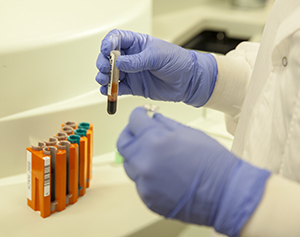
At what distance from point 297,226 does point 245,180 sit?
0.08m

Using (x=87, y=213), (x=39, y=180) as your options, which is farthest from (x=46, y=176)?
(x=87, y=213)

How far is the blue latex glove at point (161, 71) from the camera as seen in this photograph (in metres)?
0.83

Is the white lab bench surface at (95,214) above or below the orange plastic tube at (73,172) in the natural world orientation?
below

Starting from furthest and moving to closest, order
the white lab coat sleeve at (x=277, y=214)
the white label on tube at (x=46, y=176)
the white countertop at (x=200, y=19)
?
the white countertop at (x=200, y=19) → the white label on tube at (x=46, y=176) → the white lab coat sleeve at (x=277, y=214)

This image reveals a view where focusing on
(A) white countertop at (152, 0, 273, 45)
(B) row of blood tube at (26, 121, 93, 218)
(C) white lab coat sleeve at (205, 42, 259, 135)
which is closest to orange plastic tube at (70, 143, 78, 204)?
(B) row of blood tube at (26, 121, 93, 218)

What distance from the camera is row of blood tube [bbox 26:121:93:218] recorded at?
811mm

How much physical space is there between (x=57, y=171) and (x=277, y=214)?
0.52 m

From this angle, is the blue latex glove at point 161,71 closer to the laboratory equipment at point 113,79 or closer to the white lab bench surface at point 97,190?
the laboratory equipment at point 113,79

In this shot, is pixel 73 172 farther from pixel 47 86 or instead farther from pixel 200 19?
pixel 200 19

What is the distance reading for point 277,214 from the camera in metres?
0.46

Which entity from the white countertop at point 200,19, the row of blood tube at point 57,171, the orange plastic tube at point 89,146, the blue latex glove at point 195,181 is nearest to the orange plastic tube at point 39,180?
the row of blood tube at point 57,171

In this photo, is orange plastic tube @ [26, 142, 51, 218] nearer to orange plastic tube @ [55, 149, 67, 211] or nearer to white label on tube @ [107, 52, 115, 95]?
orange plastic tube @ [55, 149, 67, 211]

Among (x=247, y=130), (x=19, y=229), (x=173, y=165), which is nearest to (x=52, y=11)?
(x=19, y=229)

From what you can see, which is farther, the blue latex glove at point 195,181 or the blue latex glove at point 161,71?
the blue latex glove at point 161,71
